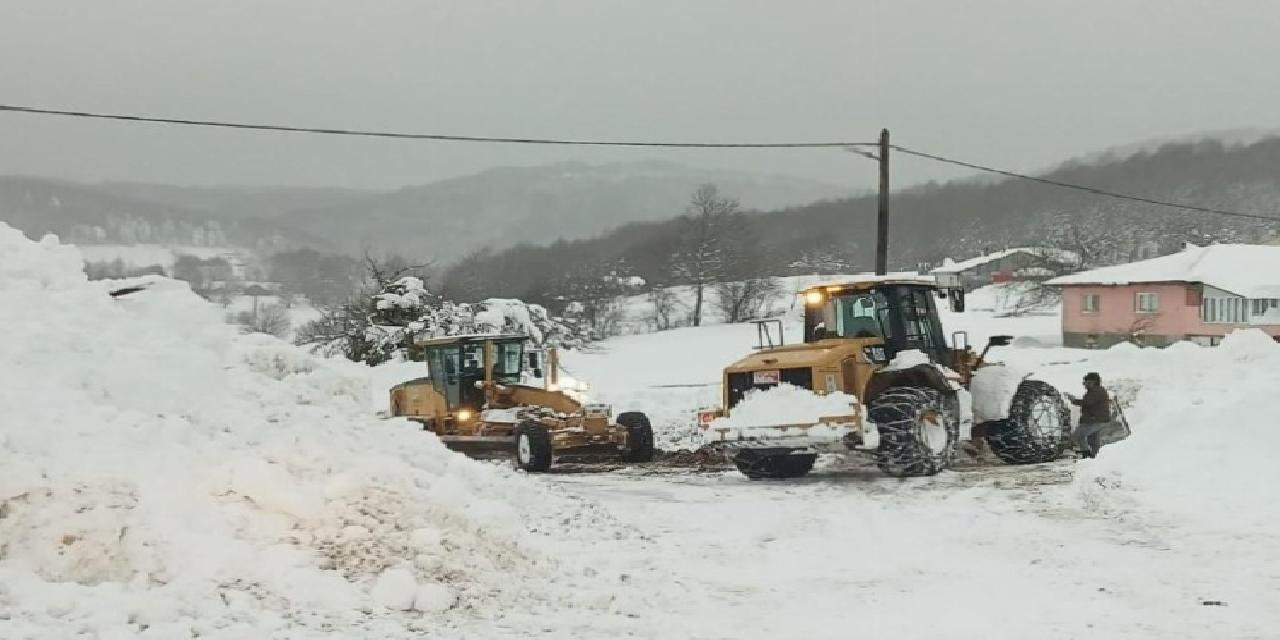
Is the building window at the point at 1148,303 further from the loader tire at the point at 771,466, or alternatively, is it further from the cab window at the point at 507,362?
the loader tire at the point at 771,466

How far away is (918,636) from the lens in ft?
22.9

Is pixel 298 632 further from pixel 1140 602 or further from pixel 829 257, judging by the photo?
pixel 829 257

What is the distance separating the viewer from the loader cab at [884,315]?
1539 cm

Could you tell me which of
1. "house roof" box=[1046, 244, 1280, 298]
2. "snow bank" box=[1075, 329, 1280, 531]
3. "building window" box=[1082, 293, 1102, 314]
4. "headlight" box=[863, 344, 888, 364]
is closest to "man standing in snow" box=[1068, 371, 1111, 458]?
"snow bank" box=[1075, 329, 1280, 531]

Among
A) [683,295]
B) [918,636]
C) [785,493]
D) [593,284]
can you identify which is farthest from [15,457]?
[683,295]

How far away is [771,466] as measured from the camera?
15688mm

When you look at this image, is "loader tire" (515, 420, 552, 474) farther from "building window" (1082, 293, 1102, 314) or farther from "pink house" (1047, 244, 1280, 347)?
"building window" (1082, 293, 1102, 314)

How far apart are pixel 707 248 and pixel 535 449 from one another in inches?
2869

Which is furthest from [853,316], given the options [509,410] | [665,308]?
[665,308]

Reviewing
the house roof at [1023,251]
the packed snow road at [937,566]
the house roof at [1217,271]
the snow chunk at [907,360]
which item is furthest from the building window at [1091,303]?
the packed snow road at [937,566]

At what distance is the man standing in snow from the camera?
1600 cm

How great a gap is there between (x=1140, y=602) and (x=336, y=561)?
5318mm

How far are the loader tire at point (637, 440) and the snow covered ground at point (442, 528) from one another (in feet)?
17.3

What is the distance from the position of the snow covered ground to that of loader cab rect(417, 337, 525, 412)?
7582 millimetres
